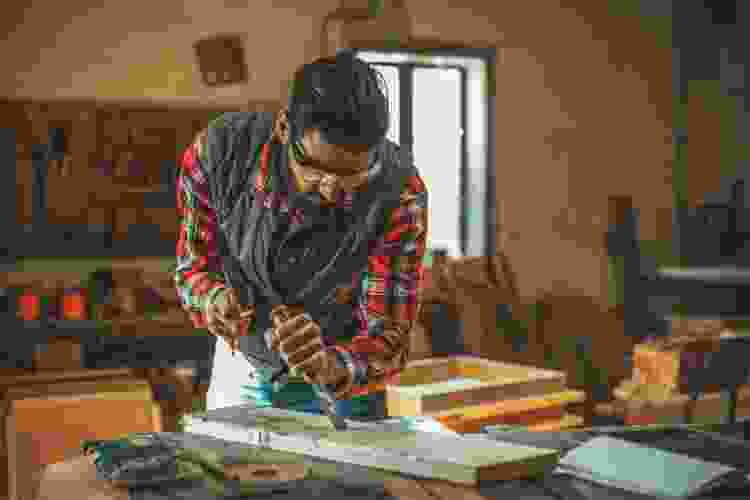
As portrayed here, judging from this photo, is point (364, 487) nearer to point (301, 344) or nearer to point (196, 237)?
point (301, 344)

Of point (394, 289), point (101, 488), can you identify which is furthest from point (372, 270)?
point (101, 488)

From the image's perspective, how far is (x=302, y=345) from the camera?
2244 millimetres

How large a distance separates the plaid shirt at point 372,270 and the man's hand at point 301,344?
0.11 meters

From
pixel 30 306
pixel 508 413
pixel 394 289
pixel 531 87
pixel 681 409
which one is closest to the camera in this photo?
pixel 394 289

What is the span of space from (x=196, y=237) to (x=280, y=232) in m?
0.22

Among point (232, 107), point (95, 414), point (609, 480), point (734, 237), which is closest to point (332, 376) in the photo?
point (609, 480)

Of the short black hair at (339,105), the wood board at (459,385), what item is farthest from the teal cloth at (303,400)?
the wood board at (459,385)

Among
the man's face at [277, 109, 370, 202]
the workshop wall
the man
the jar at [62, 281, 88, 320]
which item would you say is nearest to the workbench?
the man

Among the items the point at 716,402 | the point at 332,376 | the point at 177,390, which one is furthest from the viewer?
the point at 177,390

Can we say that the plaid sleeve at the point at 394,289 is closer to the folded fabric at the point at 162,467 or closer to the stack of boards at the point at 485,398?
the folded fabric at the point at 162,467

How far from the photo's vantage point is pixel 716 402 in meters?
5.37

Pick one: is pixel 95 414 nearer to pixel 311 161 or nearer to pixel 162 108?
pixel 162 108

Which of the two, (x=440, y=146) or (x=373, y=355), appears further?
(x=440, y=146)

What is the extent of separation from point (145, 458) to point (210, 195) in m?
0.76
